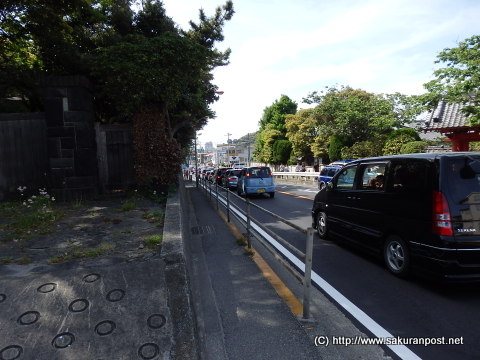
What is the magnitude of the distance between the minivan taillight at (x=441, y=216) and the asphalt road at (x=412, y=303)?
87cm

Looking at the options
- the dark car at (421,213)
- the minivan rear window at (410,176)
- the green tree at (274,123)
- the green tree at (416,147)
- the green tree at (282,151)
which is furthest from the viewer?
the green tree at (274,123)

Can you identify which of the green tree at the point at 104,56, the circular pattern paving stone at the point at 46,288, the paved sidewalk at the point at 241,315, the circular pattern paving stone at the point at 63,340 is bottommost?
the paved sidewalk at the point at 241,315

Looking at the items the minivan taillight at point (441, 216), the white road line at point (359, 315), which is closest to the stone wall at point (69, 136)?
the white road line at point (359, 315)

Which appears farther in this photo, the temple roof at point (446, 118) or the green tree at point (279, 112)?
the green tree at point (279, 112)

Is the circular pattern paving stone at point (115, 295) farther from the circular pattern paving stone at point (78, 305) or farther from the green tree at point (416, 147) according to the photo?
the green tree at point (416, 147)

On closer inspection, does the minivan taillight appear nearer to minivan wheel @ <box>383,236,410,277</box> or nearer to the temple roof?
minivan wheel @ <box>383,236,410,277</box>

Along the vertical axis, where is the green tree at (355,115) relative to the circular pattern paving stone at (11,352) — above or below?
above

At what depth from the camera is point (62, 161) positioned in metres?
8.68

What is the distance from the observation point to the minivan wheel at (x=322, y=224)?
6.80 m

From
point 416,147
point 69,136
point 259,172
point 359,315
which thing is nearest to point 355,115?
point 416,147

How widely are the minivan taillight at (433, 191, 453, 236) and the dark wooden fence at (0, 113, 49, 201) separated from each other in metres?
9.88

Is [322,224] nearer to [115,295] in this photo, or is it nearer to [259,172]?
[115,295]

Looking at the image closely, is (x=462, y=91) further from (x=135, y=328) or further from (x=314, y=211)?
(x=135, y=328)

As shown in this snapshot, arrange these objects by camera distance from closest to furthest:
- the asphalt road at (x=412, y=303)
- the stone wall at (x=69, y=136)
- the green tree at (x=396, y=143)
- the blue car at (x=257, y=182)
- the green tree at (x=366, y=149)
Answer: the asphalt road at (x=412, y=303), the stone wall at (x=69, y=136), the blue car at (x=257, y=182), the green tree at (x=396, y=143), the green tree at (x=366, y=149)
